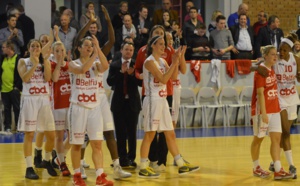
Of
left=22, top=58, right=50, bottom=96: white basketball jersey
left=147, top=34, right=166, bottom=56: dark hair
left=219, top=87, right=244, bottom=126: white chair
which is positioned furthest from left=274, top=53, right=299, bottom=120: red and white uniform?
left=219, top=87, right=244, bottom=126: white chair

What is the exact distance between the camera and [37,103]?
34.0 feet

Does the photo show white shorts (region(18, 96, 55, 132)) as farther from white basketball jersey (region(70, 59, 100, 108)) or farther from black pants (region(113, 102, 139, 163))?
black pants (region(113, 102, 139, 163))

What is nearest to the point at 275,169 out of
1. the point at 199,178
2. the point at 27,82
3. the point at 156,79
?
the point at 199,178

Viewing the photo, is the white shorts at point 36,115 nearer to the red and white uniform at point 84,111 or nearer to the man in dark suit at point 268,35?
the red and white uniform at point 84,111

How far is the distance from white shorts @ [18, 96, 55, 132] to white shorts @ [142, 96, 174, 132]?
1.32 m

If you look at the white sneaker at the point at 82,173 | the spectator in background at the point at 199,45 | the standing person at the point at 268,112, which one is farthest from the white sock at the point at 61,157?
the spectator in background at the point at 199,45

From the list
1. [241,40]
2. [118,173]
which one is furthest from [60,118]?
[241,40]

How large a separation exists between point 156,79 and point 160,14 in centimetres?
753

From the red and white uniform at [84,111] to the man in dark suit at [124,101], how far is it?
5.30ft

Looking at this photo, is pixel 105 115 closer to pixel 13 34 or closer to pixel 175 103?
pixel 175 103

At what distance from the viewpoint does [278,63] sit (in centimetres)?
1050

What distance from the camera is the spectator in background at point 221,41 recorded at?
17562mm

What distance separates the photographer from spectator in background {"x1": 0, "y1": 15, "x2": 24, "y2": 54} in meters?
16.5

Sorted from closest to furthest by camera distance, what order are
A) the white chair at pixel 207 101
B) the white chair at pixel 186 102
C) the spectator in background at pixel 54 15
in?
the white chair at pixel 186 102 < the white chair at pixel 207 101 < the spectator in background at pixel 54 15
